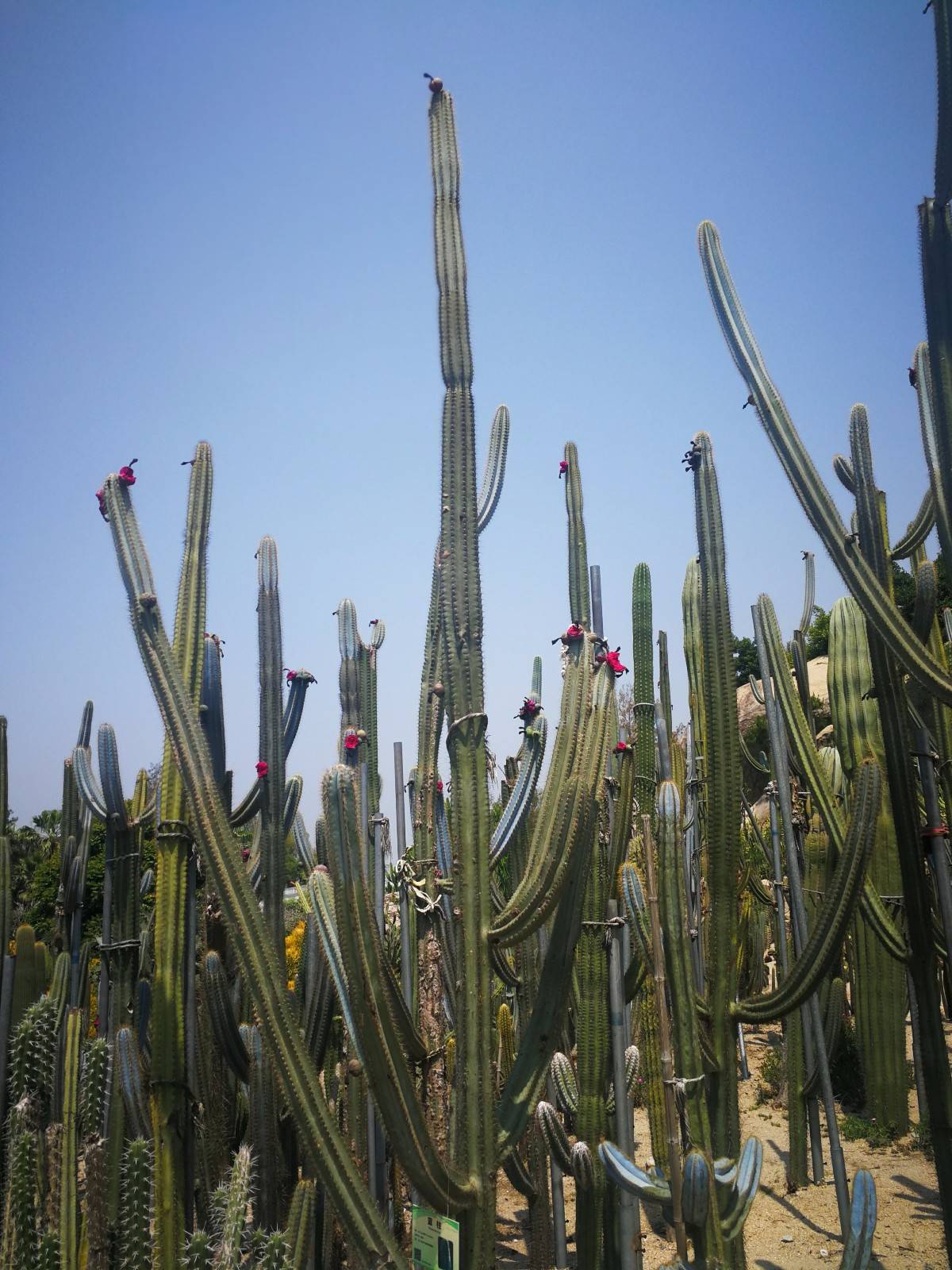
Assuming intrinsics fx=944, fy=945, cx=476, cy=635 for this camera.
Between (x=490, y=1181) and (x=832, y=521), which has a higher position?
(x=832, y=521)

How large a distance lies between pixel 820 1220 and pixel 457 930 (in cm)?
425

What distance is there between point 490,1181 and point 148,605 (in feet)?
6.64

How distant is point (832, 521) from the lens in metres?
3.00

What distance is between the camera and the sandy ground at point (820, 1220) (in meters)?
5.07

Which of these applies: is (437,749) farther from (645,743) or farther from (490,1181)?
(645,743)

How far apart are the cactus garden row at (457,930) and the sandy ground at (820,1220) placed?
2.01 feet

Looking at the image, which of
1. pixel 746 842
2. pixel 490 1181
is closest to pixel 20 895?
pixel 746 842

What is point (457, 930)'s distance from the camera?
117 inches

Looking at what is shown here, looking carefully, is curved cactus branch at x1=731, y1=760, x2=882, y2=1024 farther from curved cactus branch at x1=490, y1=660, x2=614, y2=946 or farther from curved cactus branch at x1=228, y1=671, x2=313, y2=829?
curved cactus branch at x1=228, y1=671, x2=313, y2=829

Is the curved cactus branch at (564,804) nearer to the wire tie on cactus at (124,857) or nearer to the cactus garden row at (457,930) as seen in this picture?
the cactus garden row at (457,930)

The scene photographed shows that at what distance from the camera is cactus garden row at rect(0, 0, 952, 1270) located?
2742 millimetres

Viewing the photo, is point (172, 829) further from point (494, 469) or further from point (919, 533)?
point (919, 533)

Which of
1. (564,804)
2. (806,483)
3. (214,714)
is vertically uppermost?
(806,483)

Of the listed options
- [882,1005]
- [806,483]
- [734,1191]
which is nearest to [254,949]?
[734,1191]
